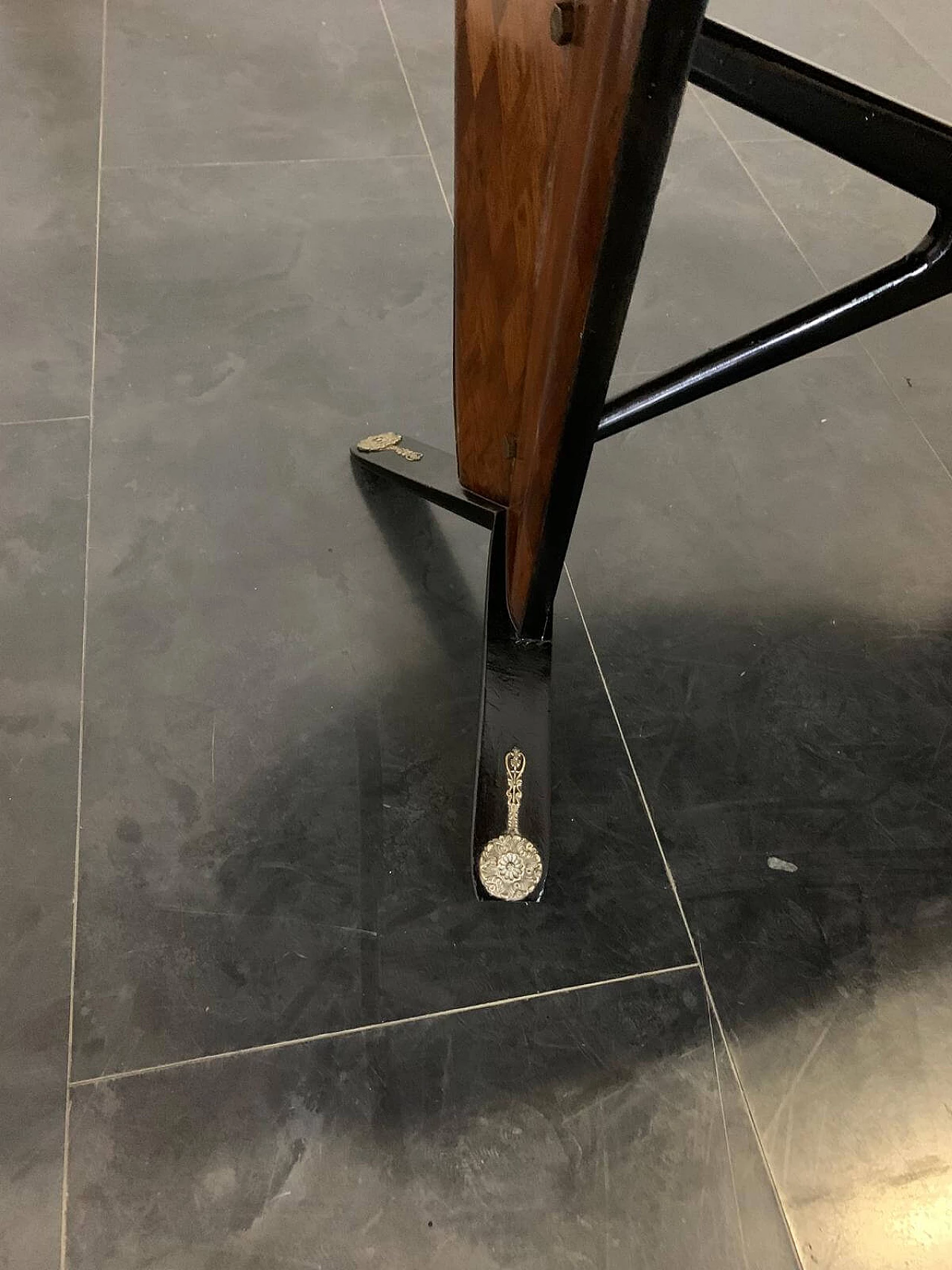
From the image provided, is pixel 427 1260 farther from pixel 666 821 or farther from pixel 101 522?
pixel 101 522

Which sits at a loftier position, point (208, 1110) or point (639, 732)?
point (639, 732)

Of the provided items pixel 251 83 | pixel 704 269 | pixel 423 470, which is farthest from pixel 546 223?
pixel 251 83

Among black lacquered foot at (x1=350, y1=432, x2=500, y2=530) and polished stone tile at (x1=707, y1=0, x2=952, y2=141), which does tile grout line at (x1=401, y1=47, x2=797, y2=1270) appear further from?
polished stone tile at (x1=707, y1=0, x2=952, y2=141)

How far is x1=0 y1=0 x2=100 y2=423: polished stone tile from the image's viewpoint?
4.00ft

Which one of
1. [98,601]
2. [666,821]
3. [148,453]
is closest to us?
[666,821]

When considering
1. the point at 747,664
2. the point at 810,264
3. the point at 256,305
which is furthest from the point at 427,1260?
the point at 810,264

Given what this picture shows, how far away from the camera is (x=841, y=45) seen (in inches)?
70.9

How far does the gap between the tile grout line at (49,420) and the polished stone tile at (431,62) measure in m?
0.67

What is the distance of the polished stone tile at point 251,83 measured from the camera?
5.01ft

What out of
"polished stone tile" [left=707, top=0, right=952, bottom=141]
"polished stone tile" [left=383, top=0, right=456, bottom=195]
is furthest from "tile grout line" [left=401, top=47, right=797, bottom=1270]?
"polished stone tile" [left=707, top=0, right=952, bottom=141]

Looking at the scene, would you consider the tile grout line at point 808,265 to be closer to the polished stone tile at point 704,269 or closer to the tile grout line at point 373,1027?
the polished stone tile at point 704,269

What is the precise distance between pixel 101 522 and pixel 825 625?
84cm

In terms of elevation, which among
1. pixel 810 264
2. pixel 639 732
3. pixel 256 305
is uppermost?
pixel 810 264

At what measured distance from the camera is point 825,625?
3.52ft
